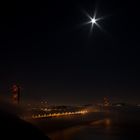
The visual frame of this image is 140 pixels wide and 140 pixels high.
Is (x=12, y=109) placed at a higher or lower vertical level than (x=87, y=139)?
Answer: higher

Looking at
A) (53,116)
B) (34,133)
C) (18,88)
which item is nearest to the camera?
(34,133)

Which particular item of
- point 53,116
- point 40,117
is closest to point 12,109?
point 40,117

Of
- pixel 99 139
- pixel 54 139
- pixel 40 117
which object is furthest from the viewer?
pixel 40 117

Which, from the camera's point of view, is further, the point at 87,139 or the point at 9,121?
the point at 87,139

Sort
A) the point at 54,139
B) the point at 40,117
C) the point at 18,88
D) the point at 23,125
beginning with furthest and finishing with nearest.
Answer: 1. the point at 40,117
2. the point at 18,88
3. the point at 54,139
4. the point at 23,125

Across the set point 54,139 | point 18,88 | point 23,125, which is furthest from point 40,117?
point 23,125

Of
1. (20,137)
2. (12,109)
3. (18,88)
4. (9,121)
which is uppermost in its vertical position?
(18,88)

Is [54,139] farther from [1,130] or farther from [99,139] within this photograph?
[1,130]

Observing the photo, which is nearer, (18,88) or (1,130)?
(1,130)

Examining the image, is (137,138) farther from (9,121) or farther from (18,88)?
(9,121)
